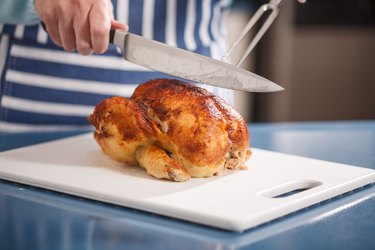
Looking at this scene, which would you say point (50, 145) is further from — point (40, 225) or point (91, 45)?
point (40, 225)

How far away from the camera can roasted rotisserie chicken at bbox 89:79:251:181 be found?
132cm

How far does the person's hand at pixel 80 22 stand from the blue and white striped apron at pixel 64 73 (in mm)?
341

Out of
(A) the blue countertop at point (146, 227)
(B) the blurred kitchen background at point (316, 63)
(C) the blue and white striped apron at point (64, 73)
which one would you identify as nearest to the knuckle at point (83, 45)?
(A) the blue countertop at point (146, 227)

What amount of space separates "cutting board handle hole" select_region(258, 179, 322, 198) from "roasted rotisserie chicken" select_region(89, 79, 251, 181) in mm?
97

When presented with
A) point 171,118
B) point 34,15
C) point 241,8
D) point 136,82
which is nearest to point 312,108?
point 241,8

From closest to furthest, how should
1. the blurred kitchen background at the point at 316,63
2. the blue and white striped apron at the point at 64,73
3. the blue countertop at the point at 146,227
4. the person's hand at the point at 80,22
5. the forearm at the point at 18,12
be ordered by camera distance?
the blue countertop at the point at 146,227 < the person's hand at the point at 80,22 < the forearm at the point at 18,12 < the blue and white striped apron at the point at 64,73 < the blurred kitchen background at the point at 316,63

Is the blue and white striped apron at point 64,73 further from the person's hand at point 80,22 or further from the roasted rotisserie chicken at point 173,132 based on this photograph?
the roasted rotisserie chicken at point 173,132

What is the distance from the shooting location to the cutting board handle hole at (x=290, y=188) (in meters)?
1.30

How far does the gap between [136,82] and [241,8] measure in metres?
1.60

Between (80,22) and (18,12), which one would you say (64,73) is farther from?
(80,22)

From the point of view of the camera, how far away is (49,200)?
126 centimetres

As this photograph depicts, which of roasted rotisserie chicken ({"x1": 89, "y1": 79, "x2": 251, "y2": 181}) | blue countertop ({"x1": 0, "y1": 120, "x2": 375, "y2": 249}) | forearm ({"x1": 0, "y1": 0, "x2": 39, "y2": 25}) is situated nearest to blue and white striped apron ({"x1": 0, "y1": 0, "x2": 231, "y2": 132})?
forearm ({"x1": 0, "y1": 0, "x2": 39, "y2": 25})

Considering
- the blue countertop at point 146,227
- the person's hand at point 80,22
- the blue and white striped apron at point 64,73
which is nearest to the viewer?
the blue countertop at point 146,227

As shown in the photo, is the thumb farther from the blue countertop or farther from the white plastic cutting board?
the blue countertop
